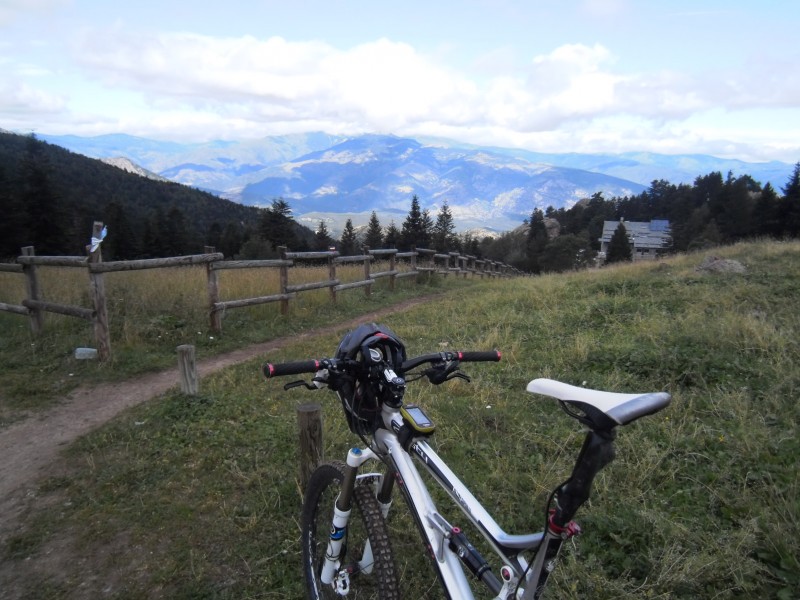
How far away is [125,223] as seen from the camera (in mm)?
44469

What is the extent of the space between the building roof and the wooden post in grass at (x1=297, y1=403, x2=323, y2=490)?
62.9 meters

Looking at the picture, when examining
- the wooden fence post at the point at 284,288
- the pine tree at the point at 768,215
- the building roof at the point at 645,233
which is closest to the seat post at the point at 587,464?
the wooden fence post at the point at 284,288

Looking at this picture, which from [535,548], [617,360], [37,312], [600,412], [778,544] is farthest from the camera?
[37,312]

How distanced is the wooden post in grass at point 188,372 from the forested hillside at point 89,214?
113 ft

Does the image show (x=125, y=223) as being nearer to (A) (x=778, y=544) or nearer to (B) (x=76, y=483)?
(B) (x=76, y=483)

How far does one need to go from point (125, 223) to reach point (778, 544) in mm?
51344

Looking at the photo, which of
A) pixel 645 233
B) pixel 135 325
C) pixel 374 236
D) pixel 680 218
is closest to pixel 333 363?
pixel 135 325

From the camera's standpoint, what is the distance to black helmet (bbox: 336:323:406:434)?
193 centimetres

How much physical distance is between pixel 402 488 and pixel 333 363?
57cm

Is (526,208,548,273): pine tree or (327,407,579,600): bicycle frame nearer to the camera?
(327,407,579,600): bicycle frame

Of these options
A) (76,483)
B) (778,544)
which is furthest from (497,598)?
(76,483)

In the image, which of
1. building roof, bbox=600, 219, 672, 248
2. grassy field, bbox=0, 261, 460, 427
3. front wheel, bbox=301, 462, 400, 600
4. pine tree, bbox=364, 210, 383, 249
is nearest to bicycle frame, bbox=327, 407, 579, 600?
front wheel, bbox=301, 462, 400, 600

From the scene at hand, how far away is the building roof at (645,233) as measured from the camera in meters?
60.9

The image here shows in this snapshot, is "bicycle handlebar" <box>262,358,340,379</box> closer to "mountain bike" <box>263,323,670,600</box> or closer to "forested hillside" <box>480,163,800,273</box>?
"mountain bike" <box>263,323,670,600</box>
